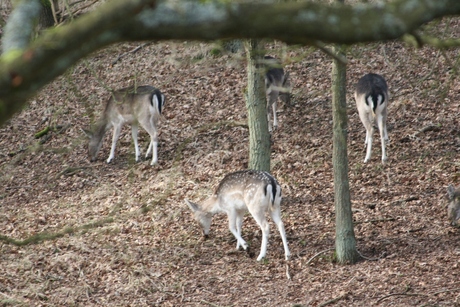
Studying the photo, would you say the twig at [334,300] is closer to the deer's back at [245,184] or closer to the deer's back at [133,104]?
the deer's back at [245,184]

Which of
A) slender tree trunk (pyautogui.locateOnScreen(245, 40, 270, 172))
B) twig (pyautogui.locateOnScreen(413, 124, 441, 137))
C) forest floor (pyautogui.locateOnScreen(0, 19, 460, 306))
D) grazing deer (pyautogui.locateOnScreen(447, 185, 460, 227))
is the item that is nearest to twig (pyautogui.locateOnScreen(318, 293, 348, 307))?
forest floor (pyautogui.locateOnScreen(0, 19, 460, 306))

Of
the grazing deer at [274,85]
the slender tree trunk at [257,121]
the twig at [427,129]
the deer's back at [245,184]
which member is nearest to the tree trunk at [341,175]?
the deer's back at [245,184]

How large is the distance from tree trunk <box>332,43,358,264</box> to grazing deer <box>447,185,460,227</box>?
1.59 meters

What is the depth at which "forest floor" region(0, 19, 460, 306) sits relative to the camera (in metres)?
7.69

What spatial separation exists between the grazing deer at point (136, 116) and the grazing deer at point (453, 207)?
608 centimetres

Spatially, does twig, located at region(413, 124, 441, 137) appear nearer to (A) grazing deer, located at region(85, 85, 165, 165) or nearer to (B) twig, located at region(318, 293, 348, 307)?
(A) grazing deer, located at region(85, 85, 165, 165)

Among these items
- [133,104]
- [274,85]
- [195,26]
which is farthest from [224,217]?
[195,26]

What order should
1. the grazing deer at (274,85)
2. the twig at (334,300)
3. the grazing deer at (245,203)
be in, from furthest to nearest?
the grazing deer at (274,85), the grazing deer at (245,203), the twig at (334,300)

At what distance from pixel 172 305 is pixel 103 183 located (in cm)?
508

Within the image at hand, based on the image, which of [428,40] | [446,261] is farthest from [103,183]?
A: [428,40]

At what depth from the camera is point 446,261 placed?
784 centimetres

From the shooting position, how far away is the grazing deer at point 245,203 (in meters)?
8.92

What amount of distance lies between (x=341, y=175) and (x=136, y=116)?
6290 millimetres

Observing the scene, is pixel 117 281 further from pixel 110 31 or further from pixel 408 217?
pixel 110 31
